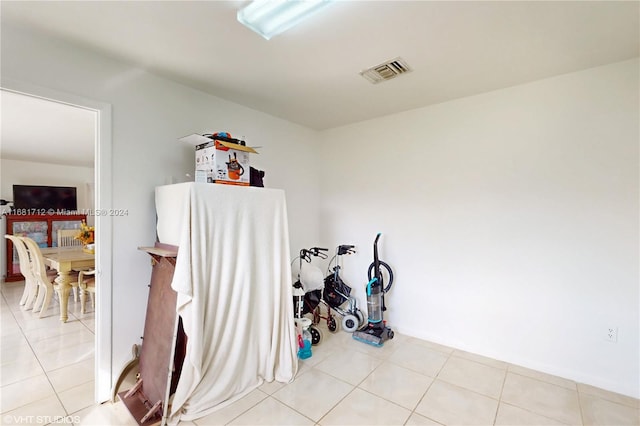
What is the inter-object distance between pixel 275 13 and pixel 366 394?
259 centimetres

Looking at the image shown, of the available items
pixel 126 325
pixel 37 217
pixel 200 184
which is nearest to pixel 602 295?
pixel 200 184

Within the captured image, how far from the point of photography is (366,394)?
209 centimetres

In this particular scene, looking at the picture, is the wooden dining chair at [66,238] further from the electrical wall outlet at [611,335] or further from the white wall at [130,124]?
the electrical wall outlet at [611,335]

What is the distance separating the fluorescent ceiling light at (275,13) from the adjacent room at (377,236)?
16 mm

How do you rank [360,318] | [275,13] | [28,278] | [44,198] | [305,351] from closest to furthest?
[275,13], [305,351], [360,318], [28,278], [44,198]

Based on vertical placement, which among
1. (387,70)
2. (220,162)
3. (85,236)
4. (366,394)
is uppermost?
(387,70)

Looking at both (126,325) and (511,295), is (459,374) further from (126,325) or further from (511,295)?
(126,325)

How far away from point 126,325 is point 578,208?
3.63 meters

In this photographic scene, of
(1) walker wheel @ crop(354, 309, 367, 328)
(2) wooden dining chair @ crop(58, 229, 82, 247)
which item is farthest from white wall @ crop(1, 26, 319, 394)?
(2) wooden dining chair @ crop(58, 229, 82, 247)

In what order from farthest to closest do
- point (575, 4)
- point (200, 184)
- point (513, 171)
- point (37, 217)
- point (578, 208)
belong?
point (37, 217), point (513, 171), point (578, 208), point (200, 184), point (575, 4)

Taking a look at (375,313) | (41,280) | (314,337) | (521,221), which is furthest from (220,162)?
(41,280)

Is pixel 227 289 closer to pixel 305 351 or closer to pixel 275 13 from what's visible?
pixel 305 351

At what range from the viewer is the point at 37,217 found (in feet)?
18.3

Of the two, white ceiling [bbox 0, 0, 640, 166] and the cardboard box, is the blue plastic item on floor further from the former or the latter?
white ceiling [bbox 0, 0, 640, 166]
